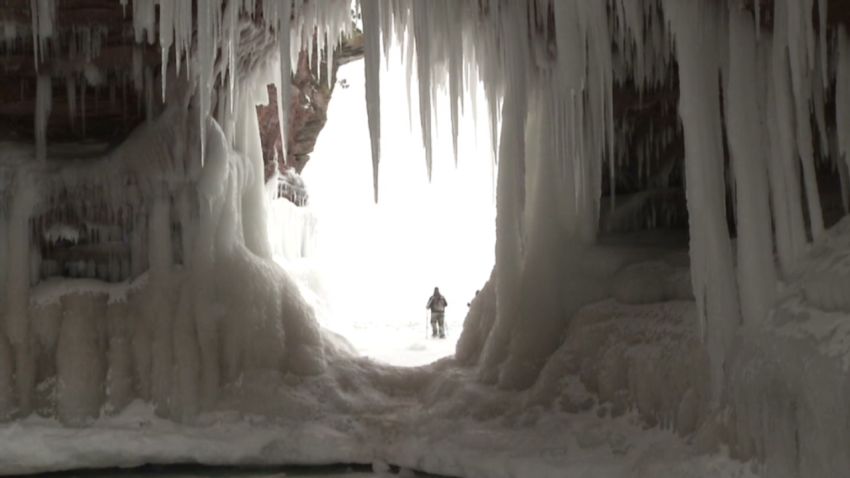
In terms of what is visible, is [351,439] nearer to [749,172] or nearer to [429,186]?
[429,186]

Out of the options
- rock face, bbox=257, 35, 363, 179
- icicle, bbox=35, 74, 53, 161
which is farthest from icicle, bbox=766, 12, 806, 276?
rock face, bbox=257, 35, 363, 179

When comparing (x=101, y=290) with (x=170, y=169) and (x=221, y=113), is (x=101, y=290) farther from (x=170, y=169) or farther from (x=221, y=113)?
(x=221, y=113)

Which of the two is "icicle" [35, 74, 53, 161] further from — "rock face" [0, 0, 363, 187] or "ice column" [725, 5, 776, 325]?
"ice column" [725, 5, 776, 325]

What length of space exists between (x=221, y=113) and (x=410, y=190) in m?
39.5

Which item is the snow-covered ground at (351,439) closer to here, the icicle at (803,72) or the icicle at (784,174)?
the icicle at (784,174)

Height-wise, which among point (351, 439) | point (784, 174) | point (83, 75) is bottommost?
point (351, 439)

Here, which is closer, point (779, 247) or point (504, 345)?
point (779, 247)

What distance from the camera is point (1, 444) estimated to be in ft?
22.2


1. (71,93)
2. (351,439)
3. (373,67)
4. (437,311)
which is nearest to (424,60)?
(373,67)

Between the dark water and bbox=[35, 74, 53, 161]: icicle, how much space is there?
3094 millimetres

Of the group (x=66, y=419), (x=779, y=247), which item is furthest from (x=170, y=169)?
(x=779, y=247)

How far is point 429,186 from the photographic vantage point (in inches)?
297

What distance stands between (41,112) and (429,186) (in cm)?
390

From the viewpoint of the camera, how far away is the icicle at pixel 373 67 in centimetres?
553
